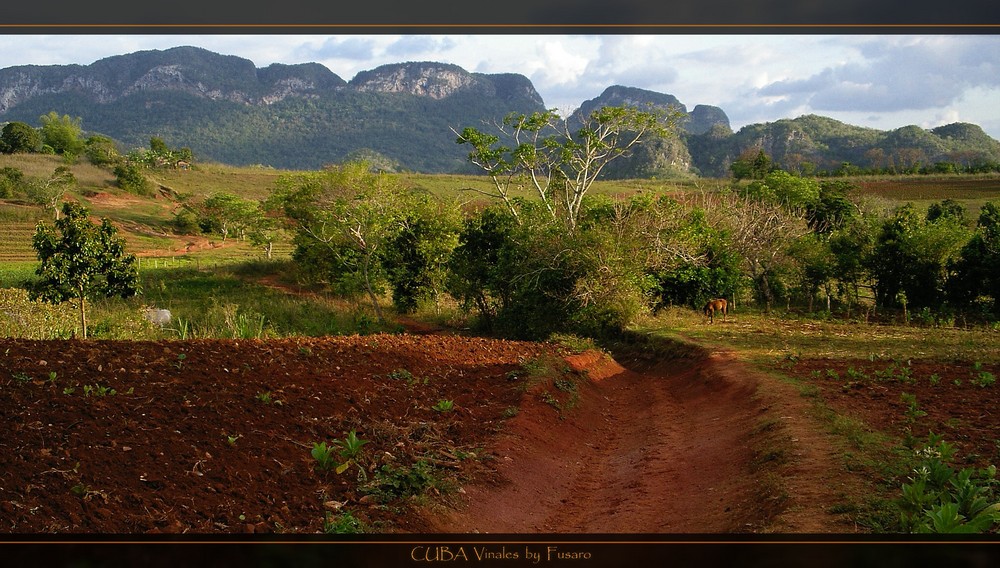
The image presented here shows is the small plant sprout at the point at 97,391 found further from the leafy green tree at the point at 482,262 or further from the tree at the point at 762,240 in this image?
the tree at the point at 762,240

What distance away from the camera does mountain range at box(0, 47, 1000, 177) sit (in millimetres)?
39531

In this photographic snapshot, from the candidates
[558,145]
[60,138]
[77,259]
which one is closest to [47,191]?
[77,259]

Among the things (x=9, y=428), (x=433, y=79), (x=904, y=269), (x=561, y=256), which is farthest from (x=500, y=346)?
(x=433, y=79)

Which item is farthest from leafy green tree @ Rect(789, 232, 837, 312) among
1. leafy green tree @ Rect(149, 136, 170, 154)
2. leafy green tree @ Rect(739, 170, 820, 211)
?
leafy green tree @ Rect(149, 136, 170, 154)

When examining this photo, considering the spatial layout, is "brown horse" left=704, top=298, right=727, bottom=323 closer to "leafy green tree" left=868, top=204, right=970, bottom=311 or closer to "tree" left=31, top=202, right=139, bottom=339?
"leafy green tree" left=868, top=204, right=970, bottom=311

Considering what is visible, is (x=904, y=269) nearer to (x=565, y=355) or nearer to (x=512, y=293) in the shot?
(x=512, y=293)

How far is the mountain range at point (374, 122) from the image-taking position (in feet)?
130

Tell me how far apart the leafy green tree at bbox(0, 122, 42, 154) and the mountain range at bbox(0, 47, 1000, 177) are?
1020 centimetres

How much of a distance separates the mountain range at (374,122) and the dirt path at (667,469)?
72.5 ft

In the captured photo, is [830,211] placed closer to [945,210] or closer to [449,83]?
[945,210]

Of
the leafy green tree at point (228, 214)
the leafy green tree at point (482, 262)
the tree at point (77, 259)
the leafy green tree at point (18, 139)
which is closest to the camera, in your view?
the tree at point (77, 259)

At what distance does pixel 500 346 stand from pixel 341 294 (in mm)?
10680

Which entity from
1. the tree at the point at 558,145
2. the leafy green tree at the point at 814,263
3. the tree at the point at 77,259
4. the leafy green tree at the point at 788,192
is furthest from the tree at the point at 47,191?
the leafy green tree at the point at 788,192

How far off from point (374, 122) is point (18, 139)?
21.1 meters
